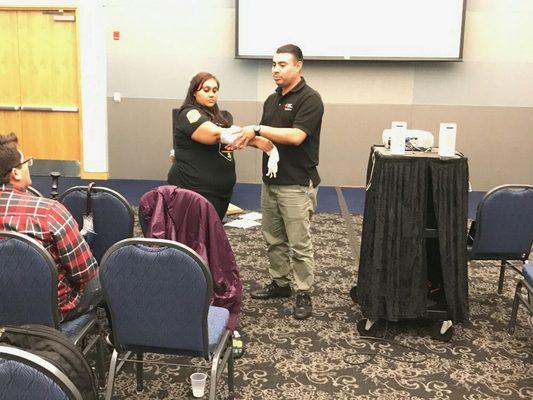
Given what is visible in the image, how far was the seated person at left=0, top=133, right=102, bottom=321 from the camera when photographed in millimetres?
2043

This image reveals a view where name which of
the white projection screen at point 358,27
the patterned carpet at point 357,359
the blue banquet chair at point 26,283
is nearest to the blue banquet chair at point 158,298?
the blue banquet chair at point 26,283

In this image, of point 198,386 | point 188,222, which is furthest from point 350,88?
point 198,386

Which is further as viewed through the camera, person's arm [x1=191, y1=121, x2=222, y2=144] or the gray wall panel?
the gray wall panel

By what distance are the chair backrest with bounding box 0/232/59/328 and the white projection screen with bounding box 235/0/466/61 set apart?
5.12 metres

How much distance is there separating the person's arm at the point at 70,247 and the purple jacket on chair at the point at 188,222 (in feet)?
1.02

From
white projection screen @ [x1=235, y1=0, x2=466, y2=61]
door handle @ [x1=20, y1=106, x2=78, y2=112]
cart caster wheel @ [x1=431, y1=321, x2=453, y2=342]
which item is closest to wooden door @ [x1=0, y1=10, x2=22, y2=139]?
door handle @ [x1=20, y1=106, x2=78, y2=112]

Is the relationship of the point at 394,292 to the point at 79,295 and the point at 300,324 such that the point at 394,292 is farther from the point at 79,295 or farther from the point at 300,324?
the point at 79,295

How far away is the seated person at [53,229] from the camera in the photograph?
2043 millimetres

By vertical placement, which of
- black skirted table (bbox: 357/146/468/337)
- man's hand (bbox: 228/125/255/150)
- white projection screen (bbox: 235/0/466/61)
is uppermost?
white projection screen (bbox: 235/0/466/61)

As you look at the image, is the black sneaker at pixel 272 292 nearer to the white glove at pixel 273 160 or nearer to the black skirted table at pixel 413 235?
the black skirted table at pixel 413 235

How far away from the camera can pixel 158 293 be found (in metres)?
1.95

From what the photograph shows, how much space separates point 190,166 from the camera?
9.87 ft

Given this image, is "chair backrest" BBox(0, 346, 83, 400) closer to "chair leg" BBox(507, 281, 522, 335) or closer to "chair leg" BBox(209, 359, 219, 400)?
"chair leg" BBox(209, 359, 219, 400)

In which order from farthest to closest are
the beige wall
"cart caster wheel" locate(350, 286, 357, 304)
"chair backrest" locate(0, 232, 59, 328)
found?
the beige wall → "cart caster wheel" locate(350, 286, 357, 304) → "chair backrest" locate(0, 232, 59, 328)
